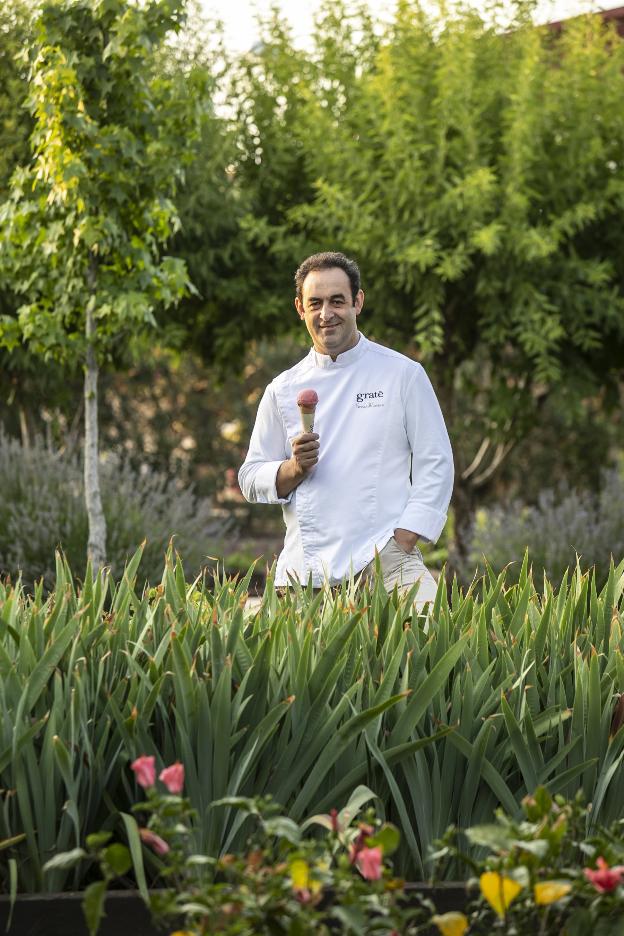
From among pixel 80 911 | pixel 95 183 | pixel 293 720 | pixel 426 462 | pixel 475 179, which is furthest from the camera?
pixel 475 179

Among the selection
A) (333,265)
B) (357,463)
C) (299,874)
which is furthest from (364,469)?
(299,874)

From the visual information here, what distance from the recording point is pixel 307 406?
13.2 ft

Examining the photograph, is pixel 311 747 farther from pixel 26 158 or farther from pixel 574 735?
pixel 26 158

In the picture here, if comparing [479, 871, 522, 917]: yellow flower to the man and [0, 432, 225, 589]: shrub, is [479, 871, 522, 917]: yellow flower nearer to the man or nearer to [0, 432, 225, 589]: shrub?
the man

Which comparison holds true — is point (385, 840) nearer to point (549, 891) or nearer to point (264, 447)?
point (549, 891)

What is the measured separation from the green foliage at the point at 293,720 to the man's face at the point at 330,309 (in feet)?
4.32

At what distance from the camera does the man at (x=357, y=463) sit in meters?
4.23

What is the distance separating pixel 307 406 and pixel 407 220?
6.32 metres

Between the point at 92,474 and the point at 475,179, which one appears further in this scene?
the point at 475,179

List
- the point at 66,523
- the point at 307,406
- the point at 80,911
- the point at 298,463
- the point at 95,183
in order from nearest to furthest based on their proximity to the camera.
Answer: the point at 80,911
the point at 307,406
the point at 298,463
the point at 95,183
the point at 66,523

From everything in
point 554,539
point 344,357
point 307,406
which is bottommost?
point 554,539

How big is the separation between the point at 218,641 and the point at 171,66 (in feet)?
29.7

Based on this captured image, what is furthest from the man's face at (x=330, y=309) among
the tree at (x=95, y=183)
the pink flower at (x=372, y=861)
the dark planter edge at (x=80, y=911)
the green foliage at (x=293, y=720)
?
the tree at (x=95, y=183)

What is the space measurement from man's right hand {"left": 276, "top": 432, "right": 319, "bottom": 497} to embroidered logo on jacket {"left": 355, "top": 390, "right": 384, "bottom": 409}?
0.20m
